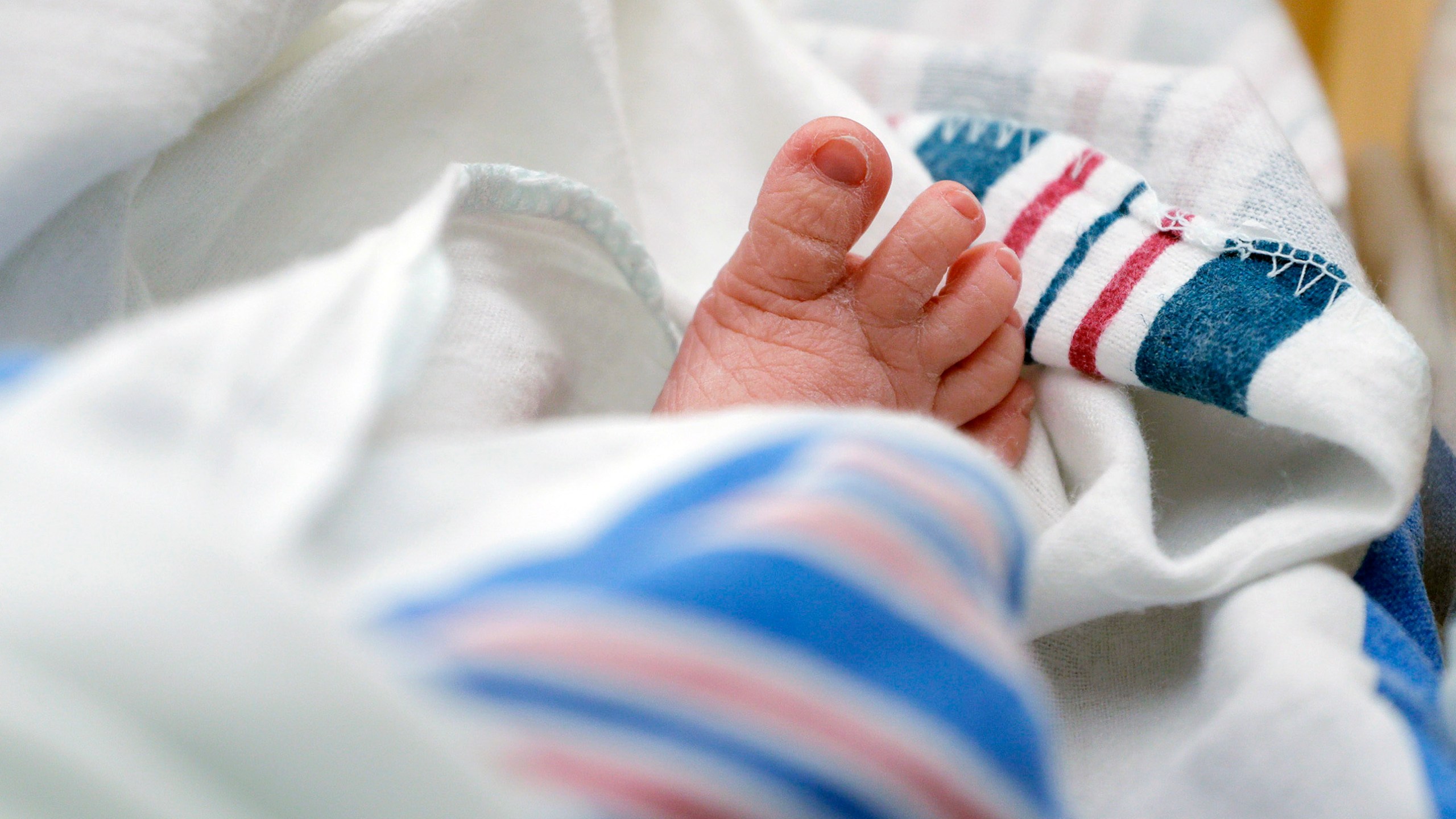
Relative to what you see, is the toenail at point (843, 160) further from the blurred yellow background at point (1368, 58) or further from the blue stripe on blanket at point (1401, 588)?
the blurred yellow background at point (1368, 58)

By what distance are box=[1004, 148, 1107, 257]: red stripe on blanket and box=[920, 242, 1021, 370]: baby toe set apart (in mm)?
38

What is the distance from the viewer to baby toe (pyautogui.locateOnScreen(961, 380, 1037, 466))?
51 cm

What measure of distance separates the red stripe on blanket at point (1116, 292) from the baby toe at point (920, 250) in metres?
0.06

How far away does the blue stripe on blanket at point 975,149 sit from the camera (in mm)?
578

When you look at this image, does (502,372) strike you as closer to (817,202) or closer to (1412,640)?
(817,202)

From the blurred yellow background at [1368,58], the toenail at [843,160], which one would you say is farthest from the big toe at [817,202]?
the blurred yellow background at [1368,58]

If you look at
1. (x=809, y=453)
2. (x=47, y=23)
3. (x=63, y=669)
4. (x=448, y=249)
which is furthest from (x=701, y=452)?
(x=47, y=23)

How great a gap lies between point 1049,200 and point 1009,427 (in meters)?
0.12

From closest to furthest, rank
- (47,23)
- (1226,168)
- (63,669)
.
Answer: (63,669) < (47,23) < (1226,168)

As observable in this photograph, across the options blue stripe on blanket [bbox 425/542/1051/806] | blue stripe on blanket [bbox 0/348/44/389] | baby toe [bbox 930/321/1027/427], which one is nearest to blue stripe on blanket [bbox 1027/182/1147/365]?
baby toe [bbox 930/321/1027/427]

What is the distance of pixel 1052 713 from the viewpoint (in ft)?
1.51

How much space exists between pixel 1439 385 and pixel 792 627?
0.44 m

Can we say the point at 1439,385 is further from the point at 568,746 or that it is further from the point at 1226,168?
the point at 568,746

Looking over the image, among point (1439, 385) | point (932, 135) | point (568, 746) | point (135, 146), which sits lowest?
point (1439, 385)
